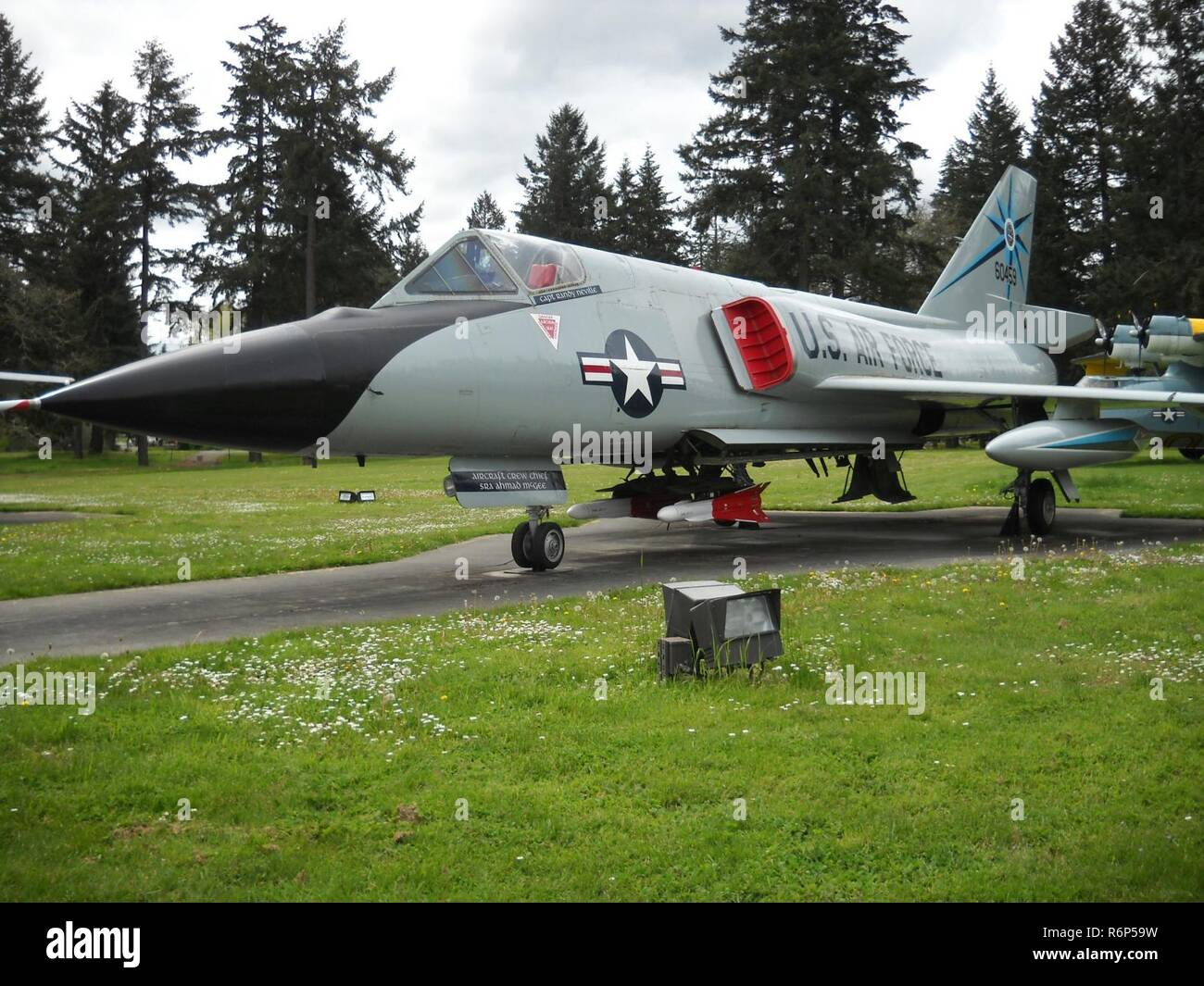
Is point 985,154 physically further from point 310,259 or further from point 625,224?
point 310,259

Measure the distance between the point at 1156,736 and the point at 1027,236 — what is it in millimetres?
16696

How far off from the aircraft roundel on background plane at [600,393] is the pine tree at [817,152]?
84.3 ft

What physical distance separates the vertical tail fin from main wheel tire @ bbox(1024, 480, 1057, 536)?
476cm

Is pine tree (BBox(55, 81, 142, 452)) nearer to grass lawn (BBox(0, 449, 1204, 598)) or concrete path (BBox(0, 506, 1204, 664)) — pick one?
grass lawn (BBox(0, 449, 1204, 598))

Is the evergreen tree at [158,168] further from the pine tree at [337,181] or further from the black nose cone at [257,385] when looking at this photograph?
the black nose cone at [257,385]

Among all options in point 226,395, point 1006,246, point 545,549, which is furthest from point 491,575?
point 1006,246

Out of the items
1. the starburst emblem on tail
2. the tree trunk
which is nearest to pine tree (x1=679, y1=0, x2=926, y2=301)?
the tree trunk

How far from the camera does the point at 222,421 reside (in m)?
7.81

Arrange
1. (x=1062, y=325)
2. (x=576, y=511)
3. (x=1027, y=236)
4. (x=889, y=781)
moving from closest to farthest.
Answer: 1. (x=889, y=781)
2. (x=576, y=511)
3. (x=1062, y=325)
4. (x=1027, y=236)

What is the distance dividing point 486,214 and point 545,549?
3465 inches

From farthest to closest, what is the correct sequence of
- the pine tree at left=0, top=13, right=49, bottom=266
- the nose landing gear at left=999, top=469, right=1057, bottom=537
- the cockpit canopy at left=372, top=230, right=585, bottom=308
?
the pine tree at left=0, top=13, right=49, bottom=266, the nose landing gear at left=999, top=469, right=1057, bottom=537, the cockpit canopy at left=372, top=230, right=585, bottom=308

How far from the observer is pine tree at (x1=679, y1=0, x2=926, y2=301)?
40.9m

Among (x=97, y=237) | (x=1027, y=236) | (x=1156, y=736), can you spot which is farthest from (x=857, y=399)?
(x=97, y=237)
